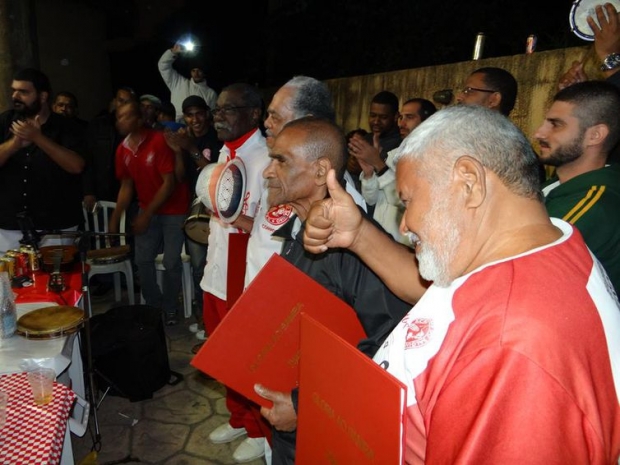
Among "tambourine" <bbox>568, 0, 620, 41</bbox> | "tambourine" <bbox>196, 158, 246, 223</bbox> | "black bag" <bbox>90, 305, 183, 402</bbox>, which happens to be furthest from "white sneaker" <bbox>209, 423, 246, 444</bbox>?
"tambourine" <bbox>568, 0, 620, 41</bbox>

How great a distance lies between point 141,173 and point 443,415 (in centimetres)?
441

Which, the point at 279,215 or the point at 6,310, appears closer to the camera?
the point at 6,310

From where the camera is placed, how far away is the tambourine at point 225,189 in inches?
94.1

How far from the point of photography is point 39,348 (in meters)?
2.16

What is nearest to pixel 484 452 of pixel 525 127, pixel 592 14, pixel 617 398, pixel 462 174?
pixel 617 398

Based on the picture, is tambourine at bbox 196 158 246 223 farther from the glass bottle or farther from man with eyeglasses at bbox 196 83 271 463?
the glass bottle

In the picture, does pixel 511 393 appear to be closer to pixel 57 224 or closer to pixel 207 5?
pixel 57 224

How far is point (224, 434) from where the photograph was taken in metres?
3.10

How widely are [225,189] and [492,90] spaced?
2.21m

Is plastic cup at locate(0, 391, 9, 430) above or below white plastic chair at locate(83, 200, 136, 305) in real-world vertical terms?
above

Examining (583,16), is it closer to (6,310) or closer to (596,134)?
(596,134)

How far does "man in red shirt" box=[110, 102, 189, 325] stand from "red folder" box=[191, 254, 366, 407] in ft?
10.6

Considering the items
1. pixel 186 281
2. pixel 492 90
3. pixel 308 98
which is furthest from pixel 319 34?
pixel 308 98

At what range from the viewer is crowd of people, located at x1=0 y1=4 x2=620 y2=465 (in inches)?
30.0
